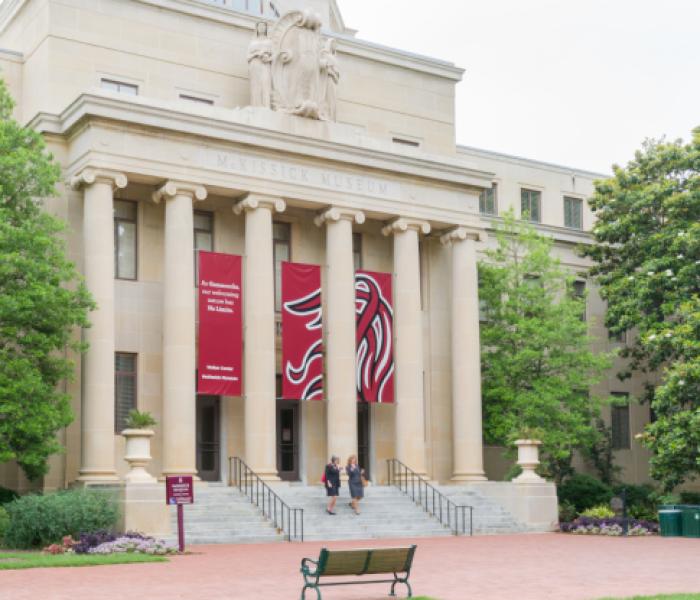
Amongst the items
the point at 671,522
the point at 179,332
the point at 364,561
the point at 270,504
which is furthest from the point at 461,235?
the point at 364,561

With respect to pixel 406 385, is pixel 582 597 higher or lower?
lower

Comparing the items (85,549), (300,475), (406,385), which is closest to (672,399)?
(406,385)

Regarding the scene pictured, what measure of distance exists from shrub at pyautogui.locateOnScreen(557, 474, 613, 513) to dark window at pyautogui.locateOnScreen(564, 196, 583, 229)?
1452 centimetres

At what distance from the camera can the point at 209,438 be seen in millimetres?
36406

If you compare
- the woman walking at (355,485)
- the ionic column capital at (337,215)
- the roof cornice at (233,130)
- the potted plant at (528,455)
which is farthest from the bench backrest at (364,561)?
the ionic column capital at (337,215)

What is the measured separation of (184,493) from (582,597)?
12.1 metres

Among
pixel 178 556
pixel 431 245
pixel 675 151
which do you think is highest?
pixel 675 151

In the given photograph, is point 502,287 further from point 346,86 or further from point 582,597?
point 582,597

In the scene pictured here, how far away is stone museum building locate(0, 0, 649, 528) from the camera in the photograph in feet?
109

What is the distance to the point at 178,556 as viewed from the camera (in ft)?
81.6

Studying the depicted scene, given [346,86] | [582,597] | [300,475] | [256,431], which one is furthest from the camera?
[346,86]

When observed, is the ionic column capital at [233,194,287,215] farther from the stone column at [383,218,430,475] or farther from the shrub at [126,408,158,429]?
the shrub at [126,408,158,429]

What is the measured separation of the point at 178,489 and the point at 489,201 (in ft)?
89.0

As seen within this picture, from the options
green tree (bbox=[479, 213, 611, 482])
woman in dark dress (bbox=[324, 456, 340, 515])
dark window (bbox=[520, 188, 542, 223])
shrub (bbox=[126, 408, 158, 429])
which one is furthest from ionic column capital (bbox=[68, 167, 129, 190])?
dark window (bbox=[520, 188, 542, 223])
